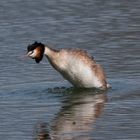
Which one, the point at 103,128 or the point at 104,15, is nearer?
the point at 103,128

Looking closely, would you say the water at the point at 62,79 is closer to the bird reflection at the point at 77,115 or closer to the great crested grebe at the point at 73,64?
the bird reflection at the point at 77,115

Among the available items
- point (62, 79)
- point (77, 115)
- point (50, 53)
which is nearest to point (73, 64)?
point (50, 53)

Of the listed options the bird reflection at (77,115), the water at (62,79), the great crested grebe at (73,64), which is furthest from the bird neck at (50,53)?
the bird reflection at (77,115)

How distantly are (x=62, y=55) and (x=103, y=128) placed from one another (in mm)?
3295

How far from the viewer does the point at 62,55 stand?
49.4 ft

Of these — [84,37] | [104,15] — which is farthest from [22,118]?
[104,15]

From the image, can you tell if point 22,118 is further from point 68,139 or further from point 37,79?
point 37,79

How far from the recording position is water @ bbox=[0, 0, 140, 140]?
477 inches

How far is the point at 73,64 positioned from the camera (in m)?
15.1

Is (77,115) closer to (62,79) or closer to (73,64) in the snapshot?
(73,64)

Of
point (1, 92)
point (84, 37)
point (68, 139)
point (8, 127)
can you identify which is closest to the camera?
point (68, 139)

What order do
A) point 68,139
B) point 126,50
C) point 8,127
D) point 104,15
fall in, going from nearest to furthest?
point 68,139 → point 8,127 → point 126,50 → point 104,15

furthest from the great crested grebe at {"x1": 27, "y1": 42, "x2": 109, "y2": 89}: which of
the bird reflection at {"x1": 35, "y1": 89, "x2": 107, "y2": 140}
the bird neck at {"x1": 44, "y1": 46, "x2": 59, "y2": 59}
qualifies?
the bird reflection at {"x1": 35, "y1": 89, "x2": 107, "y2": 140}

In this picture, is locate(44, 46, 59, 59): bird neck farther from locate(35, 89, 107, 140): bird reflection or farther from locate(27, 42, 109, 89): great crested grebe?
locate(35, 89, 107, 140): bird reflection
